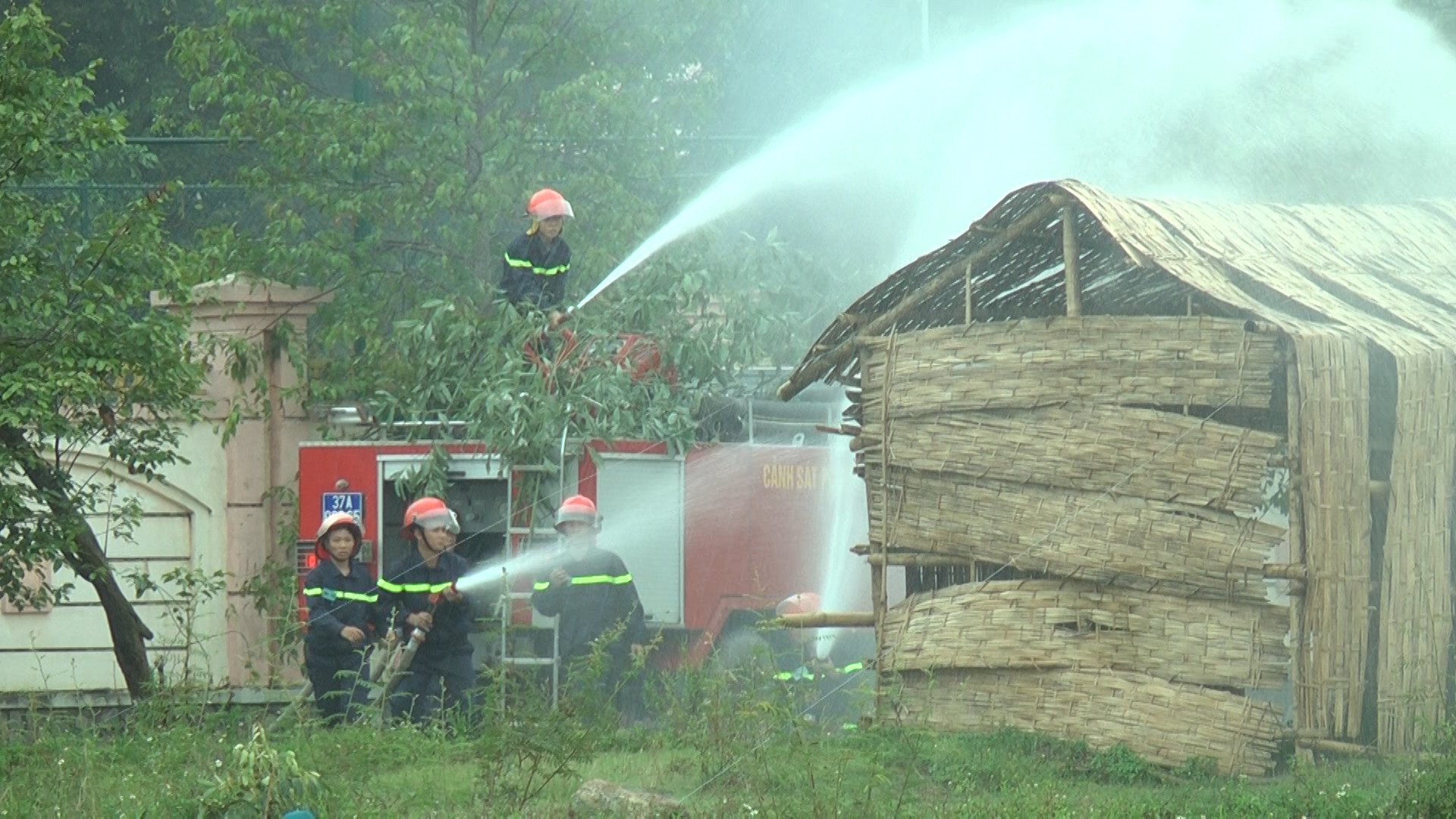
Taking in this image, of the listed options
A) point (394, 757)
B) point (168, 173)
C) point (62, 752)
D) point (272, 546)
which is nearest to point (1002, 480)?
point (394, 757)

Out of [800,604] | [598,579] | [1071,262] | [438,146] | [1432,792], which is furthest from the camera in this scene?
[438,146]

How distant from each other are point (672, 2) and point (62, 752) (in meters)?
9.17

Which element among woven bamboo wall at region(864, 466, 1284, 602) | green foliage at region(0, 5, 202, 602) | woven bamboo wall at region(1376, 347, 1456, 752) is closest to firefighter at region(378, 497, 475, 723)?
green foliage at region(0, 5, 202, 602)

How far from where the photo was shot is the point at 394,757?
1020 cm

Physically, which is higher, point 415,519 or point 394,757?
point 415,519

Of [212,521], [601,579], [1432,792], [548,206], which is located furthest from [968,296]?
[212,521]

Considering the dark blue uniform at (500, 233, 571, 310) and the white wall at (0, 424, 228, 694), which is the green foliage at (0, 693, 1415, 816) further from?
the white wall at (0, 424, 228, 694)

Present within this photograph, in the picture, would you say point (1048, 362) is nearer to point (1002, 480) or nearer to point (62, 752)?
point (1002, 480)

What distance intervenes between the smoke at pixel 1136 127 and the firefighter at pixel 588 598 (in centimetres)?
349

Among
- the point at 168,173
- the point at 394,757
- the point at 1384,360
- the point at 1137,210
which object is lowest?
the point at 394,757

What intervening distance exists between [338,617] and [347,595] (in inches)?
6.2

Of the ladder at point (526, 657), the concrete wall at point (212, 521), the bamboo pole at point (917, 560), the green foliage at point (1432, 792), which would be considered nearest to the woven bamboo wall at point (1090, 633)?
the bamboo pole at point (917, 560)

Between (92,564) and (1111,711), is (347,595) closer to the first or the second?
(92,564)

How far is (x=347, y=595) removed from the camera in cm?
1232
